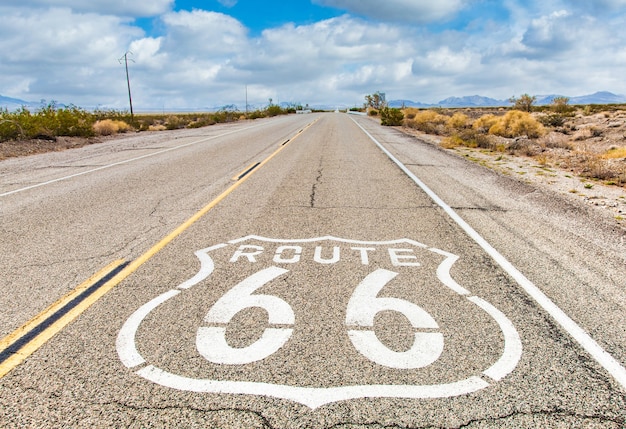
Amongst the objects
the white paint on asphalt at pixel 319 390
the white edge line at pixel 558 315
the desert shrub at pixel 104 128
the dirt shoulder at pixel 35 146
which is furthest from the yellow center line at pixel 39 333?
the desert shrub at pixel 104 128

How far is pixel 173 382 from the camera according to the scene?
2.54m

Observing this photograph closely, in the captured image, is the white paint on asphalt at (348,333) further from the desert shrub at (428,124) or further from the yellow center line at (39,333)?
the desert shrub at (428,124)

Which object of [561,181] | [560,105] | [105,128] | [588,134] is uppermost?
[560,105]

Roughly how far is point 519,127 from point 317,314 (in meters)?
22.2

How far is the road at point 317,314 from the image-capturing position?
7.75ft

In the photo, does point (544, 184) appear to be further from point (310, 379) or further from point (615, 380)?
point (310, 379)

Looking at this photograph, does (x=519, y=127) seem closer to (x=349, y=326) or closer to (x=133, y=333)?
(x=349, y=326)

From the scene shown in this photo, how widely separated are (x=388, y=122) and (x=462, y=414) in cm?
3563

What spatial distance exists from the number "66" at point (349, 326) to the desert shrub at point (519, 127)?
69.0ft

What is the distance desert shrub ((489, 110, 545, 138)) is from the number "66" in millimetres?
21028

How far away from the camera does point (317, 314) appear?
3371 mm

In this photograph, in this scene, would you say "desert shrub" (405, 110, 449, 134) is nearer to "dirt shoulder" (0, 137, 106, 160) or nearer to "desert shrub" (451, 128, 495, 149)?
"desert shrub" (451, 128, 495, 149)

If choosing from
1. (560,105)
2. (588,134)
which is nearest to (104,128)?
(588,134)

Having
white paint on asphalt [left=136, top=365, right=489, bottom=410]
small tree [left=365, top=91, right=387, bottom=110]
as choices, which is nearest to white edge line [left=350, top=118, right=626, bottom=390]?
white paint on asphalt [left=136, top=365, right=489, bottom=410]
